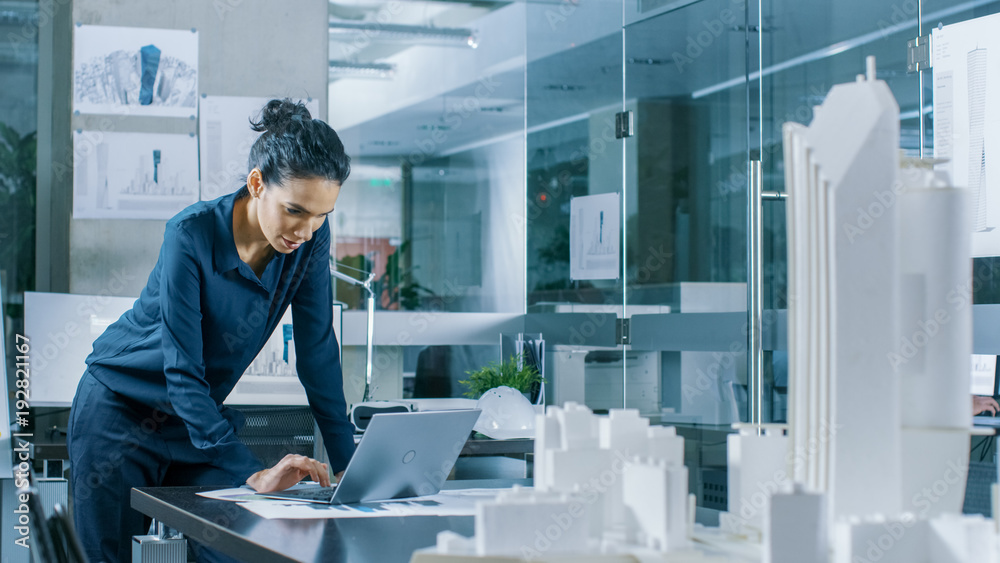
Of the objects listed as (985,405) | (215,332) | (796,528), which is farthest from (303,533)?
(985,405)

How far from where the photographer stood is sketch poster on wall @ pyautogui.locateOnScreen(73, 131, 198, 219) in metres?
3.39

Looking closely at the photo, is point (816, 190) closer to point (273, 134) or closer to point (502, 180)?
point (273, 134)

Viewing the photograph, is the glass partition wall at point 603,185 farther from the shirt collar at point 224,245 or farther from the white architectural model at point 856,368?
the white architectural model at point 856,368

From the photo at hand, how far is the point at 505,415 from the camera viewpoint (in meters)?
3.26

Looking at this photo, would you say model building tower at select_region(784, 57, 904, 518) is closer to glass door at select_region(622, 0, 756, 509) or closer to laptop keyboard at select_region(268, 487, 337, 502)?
laptop keyboard at select_region(268, 487, 337, 502)

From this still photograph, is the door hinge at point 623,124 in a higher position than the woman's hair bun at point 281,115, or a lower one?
higher

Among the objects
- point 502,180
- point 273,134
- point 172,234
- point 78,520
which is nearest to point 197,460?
point 78,520

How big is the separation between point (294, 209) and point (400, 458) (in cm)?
54

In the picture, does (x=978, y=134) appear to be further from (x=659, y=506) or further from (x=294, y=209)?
(x=659, y=506)

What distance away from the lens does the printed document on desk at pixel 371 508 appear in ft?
4.67

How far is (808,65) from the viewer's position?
3115 millimetres

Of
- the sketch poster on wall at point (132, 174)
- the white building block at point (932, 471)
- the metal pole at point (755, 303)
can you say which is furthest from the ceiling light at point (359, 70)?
the white building block at point (932, 471)

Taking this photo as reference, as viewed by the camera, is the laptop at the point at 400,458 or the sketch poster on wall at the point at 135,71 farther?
the sketch poster on wall at the point at 135,71

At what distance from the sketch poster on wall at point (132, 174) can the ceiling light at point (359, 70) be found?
183 cm
